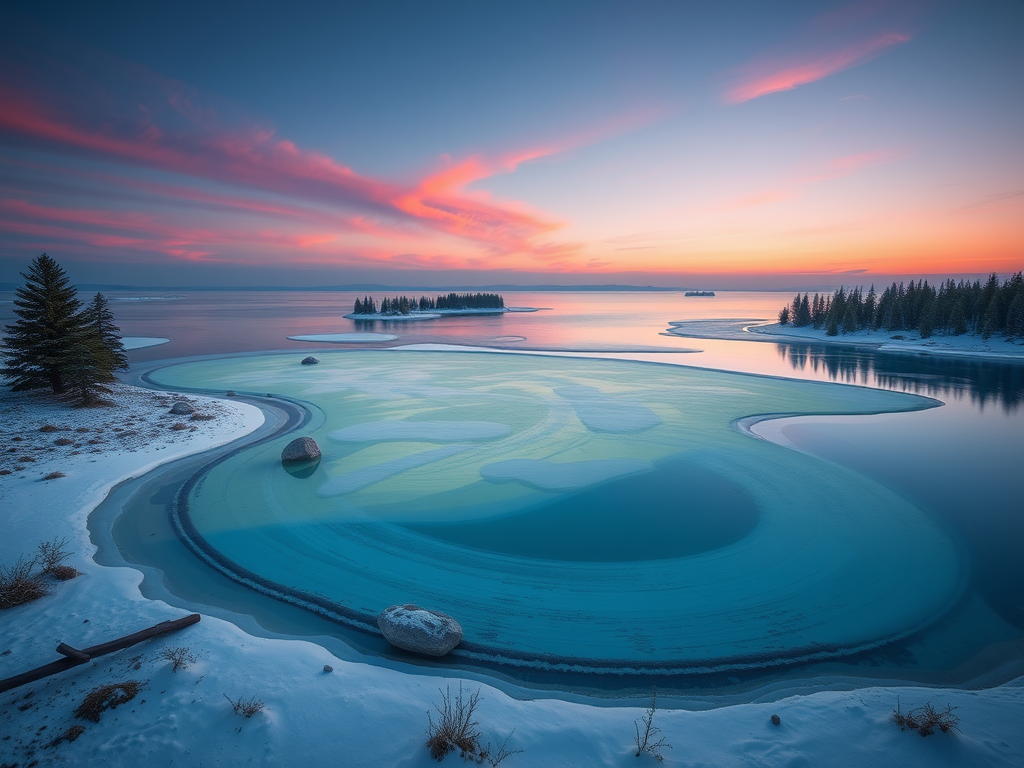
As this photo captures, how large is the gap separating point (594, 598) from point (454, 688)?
3.36 m

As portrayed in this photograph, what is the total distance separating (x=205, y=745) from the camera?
5.18m

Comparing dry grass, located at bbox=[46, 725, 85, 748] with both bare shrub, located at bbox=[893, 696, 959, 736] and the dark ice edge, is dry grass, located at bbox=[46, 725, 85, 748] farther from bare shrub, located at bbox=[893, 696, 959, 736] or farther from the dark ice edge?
bare shrub, located at bbox=[893, 696, 959, 736]

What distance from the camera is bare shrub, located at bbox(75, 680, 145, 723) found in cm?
545

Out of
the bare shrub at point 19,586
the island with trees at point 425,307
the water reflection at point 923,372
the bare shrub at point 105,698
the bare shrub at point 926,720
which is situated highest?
the island with trees at point 425,307

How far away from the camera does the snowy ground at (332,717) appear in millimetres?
5176

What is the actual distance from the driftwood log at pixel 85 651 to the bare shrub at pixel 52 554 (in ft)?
10.8

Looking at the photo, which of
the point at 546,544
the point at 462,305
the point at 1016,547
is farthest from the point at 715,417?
the point at 462,305

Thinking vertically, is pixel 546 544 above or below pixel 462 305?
below

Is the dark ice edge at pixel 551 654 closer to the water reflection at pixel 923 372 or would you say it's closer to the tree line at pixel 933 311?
the water reflection at pixel 923 372

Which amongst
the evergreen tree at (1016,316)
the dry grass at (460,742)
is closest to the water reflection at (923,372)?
the evergreen tree at (1016,316)

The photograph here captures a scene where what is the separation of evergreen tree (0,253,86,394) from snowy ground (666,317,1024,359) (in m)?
57.4

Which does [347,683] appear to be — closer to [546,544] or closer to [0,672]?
[0,672]

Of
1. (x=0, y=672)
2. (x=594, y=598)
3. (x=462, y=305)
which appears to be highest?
(x=462, y=305)

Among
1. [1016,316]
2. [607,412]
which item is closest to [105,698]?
[607,412]
